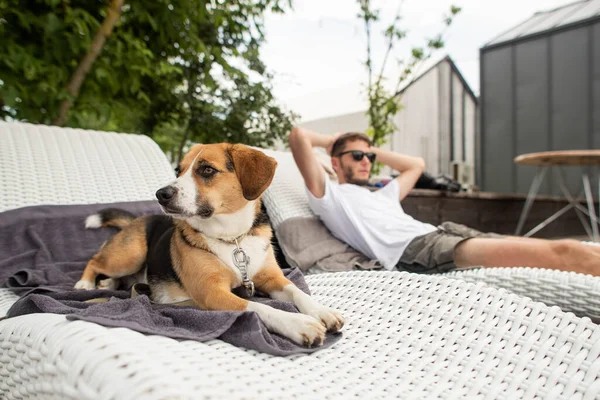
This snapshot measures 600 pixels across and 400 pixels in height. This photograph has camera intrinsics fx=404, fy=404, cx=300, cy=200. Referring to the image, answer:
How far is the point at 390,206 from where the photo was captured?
3295 millimetres

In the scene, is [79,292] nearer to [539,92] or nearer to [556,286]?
[556,286]

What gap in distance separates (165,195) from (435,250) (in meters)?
1.80

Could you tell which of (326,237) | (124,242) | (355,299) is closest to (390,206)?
(326,237)

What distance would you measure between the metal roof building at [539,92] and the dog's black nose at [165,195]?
27.8ft

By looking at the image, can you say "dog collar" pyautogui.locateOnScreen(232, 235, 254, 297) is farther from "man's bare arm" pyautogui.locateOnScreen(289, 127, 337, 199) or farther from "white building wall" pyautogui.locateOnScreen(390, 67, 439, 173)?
"white building wall" pyautogui.locateOnScreen(390, 67, 439, 173)

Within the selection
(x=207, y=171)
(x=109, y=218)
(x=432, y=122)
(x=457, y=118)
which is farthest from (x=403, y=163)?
(x=457, y=118)

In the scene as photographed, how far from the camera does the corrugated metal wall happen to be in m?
7.60

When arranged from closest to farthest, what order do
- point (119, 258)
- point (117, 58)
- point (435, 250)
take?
point (119, 258), point (435, 250), point (117, 58)

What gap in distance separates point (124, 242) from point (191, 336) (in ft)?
4.11

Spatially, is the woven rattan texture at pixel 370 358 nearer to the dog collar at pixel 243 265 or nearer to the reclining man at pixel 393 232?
the dog collar at pixel 243 265

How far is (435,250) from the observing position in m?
2.66

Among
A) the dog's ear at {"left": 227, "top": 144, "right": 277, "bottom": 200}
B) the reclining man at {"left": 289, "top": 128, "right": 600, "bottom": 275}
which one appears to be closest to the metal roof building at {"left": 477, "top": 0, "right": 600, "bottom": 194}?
the reclining man at {"left": 289, "top": 128, "right": 600, "bottom": 275}

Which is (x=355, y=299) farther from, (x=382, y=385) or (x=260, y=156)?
(x=260, y=156)

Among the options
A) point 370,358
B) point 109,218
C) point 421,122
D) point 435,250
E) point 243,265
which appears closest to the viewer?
point 370,358
